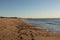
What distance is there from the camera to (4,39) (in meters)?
10.9

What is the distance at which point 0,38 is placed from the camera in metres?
10.9

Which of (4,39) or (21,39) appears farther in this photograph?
(21,39)

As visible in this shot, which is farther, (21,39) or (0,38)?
(21,39)

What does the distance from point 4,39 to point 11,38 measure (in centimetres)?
71

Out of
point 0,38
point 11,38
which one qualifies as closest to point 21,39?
point 11,38

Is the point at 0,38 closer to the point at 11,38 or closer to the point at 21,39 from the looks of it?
the point at 11,38

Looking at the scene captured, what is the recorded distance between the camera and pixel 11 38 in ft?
37.4

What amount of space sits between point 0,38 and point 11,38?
3.26 feet

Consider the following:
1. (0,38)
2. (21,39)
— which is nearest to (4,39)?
(0,38)

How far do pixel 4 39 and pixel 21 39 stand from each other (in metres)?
1.76

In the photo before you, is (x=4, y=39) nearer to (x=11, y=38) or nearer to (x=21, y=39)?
(x=11, y=38)

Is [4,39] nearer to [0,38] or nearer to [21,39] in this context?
[0,38]
